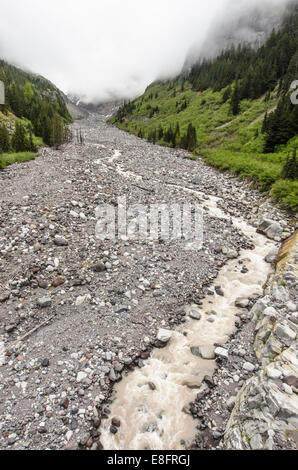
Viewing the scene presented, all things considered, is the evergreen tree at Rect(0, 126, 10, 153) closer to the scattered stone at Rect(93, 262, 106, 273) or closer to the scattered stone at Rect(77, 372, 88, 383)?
the scattered stone at Rect(93, 262, 106, 273)

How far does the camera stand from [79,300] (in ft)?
23.3

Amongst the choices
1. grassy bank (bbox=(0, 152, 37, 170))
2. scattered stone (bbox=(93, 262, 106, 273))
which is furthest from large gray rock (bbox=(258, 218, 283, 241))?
grassy bank (bbox=(0, 152, 37, 170))

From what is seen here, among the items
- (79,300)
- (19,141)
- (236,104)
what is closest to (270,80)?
(236,104)

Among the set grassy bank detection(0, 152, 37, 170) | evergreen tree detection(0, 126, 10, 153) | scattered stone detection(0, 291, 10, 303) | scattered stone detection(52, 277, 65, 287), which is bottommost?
scattered stone detection(0, 291, 10, 303)

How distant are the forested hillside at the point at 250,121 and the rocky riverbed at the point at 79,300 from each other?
972 cm

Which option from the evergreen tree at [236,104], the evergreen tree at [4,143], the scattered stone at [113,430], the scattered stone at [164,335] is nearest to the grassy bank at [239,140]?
the evergreen tree at [236,104]

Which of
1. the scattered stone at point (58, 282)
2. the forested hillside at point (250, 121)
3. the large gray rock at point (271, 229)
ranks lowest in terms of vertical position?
the scattered stone at point (58, 282)

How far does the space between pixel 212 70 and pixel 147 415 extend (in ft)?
401

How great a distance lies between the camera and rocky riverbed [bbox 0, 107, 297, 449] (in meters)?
4.54

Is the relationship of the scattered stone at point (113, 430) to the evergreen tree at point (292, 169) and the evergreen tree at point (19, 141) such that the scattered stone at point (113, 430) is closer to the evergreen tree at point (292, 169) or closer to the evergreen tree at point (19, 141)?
the evergreen tree at point (292, 169)

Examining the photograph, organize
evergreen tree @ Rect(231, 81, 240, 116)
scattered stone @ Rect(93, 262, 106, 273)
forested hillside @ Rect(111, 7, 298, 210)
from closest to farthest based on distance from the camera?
scattered stone @ Rect(93, 262, 106, 273), forested hillside @ Rect(111, 7, 298, 210), evergreen tree @ Rect(231, 81, 240, 116)

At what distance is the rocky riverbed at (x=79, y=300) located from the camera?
4539 mm

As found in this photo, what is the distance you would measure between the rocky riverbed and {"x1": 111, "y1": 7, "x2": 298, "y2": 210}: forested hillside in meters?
9.72

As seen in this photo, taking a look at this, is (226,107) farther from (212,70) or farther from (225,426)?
(225,426)
